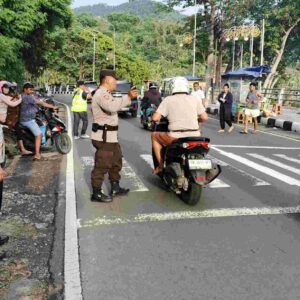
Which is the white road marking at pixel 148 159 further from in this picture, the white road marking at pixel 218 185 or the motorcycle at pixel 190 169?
the motorcycle at pixel 190 169

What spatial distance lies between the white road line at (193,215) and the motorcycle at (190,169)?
38 centimetres

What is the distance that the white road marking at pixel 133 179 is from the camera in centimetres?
703

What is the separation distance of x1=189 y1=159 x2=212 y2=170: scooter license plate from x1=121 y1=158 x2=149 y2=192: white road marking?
118 cm

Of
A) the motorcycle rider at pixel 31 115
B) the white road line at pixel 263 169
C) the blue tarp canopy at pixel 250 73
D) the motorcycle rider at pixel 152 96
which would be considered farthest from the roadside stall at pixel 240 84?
the motorcycle rider at pixel 31 115

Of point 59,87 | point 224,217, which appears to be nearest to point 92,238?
point 224,217

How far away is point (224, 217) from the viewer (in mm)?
5539

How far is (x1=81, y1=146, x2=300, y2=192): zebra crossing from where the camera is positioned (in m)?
7.43

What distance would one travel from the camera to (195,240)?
186 inches

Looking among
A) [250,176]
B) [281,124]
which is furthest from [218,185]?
[281,124]

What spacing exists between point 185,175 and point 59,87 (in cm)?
6325

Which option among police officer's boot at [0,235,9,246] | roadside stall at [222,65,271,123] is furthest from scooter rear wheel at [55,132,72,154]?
roadside stall at [222,65,271,123]

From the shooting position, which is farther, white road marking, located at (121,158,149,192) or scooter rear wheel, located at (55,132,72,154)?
scooter rear wheel, located at (55,132,72,154)

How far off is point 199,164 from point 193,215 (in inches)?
29.8

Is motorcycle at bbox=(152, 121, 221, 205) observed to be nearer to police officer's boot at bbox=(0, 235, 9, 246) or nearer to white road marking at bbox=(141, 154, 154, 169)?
police officer's boot at bbox=(0, 235, 9, 246)
